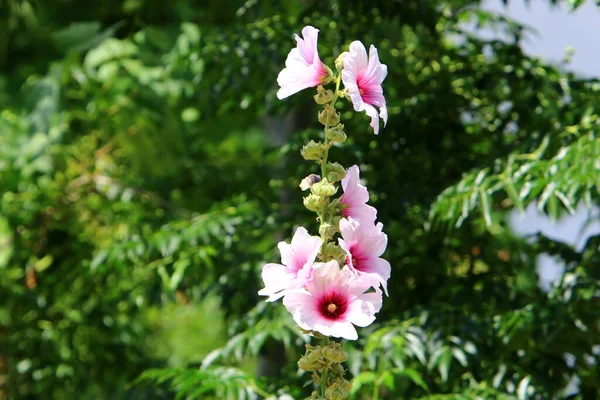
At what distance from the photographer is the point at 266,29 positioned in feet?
9.07

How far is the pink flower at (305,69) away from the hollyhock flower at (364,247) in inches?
8.3

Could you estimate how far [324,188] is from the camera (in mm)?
1402

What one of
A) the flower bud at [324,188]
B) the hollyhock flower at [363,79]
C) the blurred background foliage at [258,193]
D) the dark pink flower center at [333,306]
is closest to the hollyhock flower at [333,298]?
the dark pink flower center at [333,306]

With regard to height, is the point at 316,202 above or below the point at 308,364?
above

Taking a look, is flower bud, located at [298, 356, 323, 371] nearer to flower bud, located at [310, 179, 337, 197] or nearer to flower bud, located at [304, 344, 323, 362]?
flower bud, located at [304, 344, 323, 362]

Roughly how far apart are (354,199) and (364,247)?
78 mm

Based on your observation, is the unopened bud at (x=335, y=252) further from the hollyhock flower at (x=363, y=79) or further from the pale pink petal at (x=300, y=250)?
the hollyhock flower at (x=363, y=79)

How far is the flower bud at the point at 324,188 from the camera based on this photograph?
4.60 ft

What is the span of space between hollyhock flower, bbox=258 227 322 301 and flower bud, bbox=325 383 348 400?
153mm

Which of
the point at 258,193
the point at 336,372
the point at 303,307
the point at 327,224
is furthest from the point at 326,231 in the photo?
the point at 258,193

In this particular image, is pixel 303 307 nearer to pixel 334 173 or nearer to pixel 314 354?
pixel 314 354

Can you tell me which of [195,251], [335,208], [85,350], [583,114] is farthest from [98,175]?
[335,208]

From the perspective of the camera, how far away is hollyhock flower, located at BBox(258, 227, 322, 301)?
138cm

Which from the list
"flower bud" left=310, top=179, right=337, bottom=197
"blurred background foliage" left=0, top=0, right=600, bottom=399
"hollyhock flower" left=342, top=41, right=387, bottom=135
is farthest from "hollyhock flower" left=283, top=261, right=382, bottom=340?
"blurred background foliage" left=0, top=0, right=600, bottom=399
